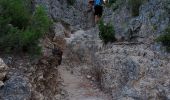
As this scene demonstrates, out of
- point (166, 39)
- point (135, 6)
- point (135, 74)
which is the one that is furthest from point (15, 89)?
point (135, 6)

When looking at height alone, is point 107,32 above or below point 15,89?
above

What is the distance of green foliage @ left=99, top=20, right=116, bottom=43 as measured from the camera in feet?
41.8

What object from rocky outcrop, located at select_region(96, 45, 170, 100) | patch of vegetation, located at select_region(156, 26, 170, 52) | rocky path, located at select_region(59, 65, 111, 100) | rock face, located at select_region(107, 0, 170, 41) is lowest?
rocky path, located at select_region(59, 65, 111, 100)

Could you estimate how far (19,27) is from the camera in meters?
10.1

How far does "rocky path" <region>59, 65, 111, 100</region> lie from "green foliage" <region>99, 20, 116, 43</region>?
146cm

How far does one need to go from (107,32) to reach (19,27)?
3520 mm

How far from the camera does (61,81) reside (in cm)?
1186

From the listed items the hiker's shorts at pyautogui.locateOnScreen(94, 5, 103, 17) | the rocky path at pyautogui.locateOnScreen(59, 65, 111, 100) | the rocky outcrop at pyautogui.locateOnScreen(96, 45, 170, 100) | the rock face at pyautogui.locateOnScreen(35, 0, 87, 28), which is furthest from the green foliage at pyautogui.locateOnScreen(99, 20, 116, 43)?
the rock face at pyautogui.locateOnScreen(35, 0, 87, 28)

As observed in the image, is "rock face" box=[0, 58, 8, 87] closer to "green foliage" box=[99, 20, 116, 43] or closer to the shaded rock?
the shaded rock

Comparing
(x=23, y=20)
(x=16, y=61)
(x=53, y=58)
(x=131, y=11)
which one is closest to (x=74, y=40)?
(x=131, y=11)

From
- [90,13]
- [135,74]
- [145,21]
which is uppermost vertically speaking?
[90,13]

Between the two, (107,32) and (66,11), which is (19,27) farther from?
(66,11)

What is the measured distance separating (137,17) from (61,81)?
298 cm

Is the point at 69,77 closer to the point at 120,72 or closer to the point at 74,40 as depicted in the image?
the point at 120,72
